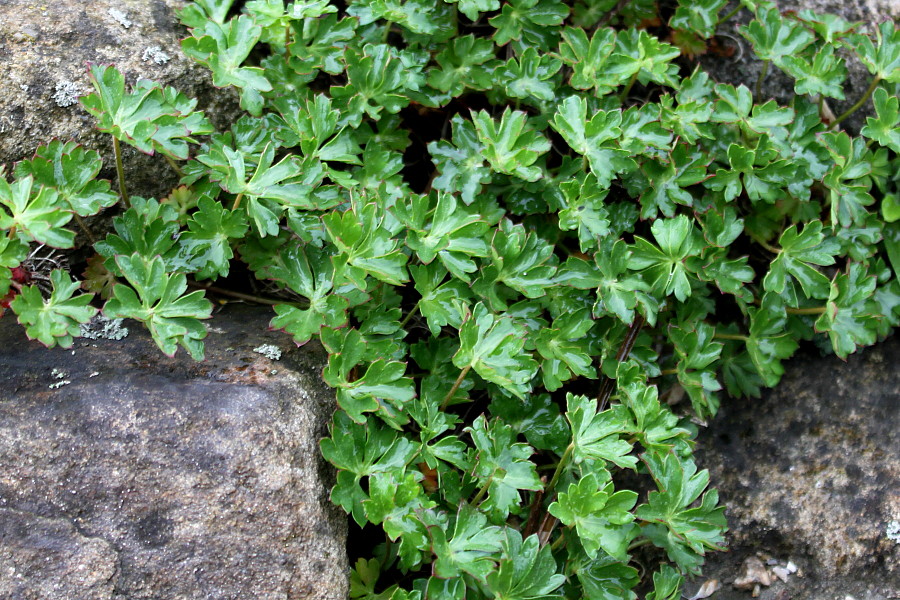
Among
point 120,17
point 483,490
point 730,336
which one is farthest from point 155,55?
point 730,336

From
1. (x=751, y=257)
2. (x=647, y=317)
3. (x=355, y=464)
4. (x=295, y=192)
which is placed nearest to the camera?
(x=355, y=464)

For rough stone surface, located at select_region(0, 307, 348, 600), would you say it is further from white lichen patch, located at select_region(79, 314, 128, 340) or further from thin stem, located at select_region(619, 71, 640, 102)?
thin stem, located at select_region(619, 71, 640, 102)

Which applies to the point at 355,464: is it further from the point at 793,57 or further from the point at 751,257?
the point at 793,57

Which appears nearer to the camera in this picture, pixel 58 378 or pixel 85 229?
pixel 58 378

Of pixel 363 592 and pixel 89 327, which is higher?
pixel 89 327

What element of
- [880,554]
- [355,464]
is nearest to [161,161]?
[355,464]

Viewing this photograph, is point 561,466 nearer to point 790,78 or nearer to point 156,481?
point 156,481

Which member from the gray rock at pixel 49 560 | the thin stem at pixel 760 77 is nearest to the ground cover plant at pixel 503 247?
the thin stem at pixel 760 77
